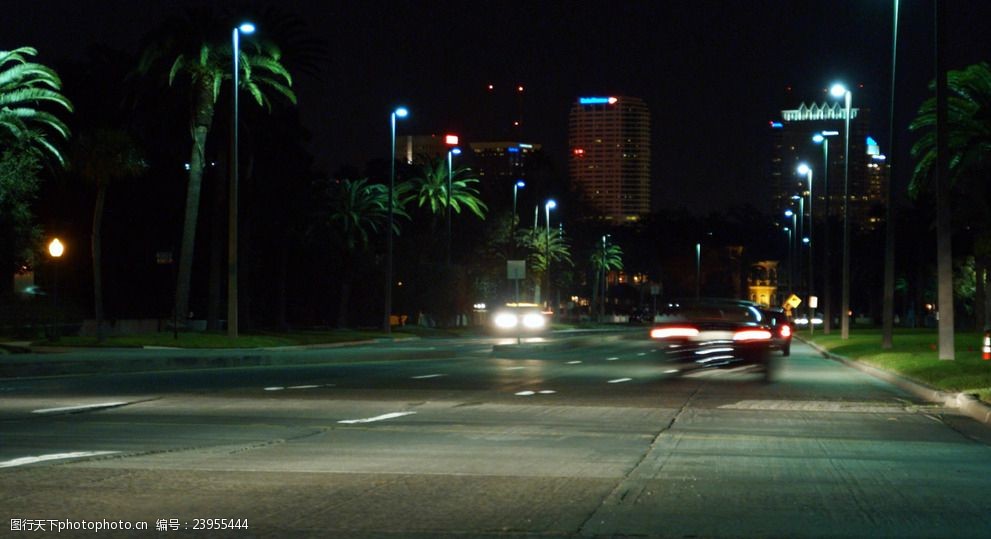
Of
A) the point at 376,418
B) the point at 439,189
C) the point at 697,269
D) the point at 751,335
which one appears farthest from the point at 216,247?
the point at 697,269

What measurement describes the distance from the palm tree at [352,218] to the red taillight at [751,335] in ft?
173

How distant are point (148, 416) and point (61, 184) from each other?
1737 inches

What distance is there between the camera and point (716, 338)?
1236 inches

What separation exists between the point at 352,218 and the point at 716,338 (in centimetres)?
5433

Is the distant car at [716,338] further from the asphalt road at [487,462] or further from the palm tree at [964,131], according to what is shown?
the palm tree at [964,131]

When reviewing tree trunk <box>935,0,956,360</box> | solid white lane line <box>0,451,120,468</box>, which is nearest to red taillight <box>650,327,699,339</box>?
tree trunk <box>935,0,956,360</box>

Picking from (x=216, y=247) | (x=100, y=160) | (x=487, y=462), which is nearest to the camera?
(x=487, y=462)

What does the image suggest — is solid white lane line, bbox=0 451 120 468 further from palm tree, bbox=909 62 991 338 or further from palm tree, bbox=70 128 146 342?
palm tree, bbox=909 62 991 338

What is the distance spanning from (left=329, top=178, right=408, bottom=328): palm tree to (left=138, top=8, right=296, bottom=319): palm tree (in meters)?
29.2

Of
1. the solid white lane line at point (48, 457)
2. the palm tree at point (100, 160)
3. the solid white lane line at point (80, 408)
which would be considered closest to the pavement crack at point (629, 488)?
the solid white lane line at point (48, 457)

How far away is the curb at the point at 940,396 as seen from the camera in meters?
19.9

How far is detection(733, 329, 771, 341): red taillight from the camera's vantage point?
31.0 m

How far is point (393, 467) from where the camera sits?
517 inches

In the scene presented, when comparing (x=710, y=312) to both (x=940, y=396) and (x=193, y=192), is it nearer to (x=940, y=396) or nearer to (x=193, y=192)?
(x=940, y=396)
